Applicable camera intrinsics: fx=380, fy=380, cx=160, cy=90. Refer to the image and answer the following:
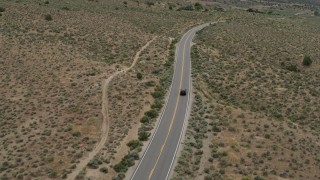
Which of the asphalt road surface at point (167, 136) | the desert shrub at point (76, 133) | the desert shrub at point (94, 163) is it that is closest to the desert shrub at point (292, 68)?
the asphalt road surface at point (167, 136)

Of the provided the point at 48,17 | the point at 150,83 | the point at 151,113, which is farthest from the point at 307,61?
the point at 48,17

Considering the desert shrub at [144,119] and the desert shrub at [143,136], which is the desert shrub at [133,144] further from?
the desert shrub at [144,119]

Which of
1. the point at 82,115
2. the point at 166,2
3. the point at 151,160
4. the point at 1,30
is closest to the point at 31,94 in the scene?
the point at 82,115

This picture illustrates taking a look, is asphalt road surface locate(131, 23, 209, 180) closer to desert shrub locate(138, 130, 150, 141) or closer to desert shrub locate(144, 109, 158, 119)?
desert shrub locate(138, 130, 150, 141)

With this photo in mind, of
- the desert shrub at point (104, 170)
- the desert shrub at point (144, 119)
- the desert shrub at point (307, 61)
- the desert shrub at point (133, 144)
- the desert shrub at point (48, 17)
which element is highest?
the desert shrub at point (48, 17)

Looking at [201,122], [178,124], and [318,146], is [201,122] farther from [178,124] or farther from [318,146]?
[318,146]

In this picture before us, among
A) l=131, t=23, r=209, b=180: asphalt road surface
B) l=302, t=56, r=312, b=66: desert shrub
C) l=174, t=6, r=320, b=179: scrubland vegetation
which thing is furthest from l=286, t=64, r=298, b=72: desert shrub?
l=131, t=23, r=209, b=180: asphalt road surface

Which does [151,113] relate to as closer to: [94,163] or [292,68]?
[94,163]

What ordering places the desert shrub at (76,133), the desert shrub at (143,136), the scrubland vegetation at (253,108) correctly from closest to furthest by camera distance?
the scrubland vegetation at (253,108) < the desert shrub at (143,136) < the desert shrub at (76,133)

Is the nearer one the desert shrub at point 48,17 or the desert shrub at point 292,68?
the desert shrub at point 292,68
